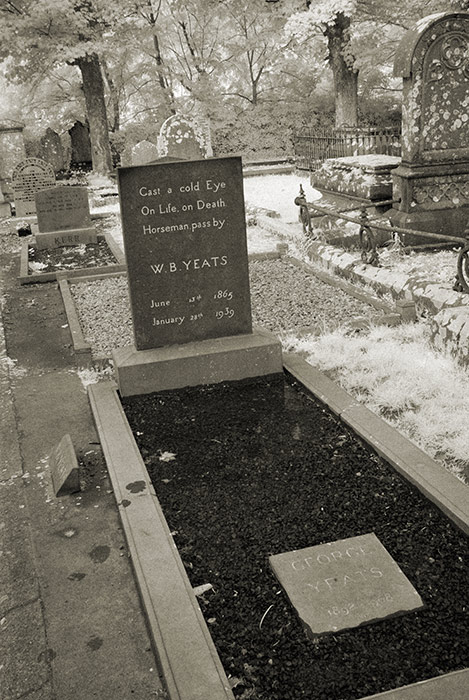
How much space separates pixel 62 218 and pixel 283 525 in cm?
995

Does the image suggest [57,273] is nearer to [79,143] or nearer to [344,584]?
[344,584]

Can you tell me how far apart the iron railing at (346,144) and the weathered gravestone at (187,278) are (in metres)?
12.5

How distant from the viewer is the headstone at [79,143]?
2661 cm

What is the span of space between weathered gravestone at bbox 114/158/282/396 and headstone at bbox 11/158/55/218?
12246 millimetres

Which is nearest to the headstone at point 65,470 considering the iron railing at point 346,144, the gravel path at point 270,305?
the gravel path at point 270,305

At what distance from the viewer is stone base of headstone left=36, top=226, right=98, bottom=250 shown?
11867 mm

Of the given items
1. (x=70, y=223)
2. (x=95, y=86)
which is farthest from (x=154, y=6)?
(x=70, y=223)

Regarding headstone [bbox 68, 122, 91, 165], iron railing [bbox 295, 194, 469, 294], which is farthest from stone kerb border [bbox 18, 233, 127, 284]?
headstone [bbox 68, 122, 91, 165]

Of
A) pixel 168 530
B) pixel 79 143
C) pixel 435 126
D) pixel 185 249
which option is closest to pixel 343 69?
pixel 79 143

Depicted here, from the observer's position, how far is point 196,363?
5148 millimetres

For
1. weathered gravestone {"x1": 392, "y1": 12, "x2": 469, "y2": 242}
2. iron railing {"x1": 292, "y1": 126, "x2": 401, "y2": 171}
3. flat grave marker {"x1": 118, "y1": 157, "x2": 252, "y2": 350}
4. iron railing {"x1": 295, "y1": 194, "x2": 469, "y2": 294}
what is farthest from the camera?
iron railing {"x1": 292, "y1": 126, "x2": 401, "y2": 171}

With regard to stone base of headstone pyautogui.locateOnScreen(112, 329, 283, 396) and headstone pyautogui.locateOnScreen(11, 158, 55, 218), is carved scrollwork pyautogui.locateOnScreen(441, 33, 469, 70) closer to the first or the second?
stone base of headstone pyautogui.locateOnScreen(112, 329, 283, 396)

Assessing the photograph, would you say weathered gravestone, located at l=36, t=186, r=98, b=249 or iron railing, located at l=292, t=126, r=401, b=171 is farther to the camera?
iron railing, located at l=292, t=126, r=401, b=171

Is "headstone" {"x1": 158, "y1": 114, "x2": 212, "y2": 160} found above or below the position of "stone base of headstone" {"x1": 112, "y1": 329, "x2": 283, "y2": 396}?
above
